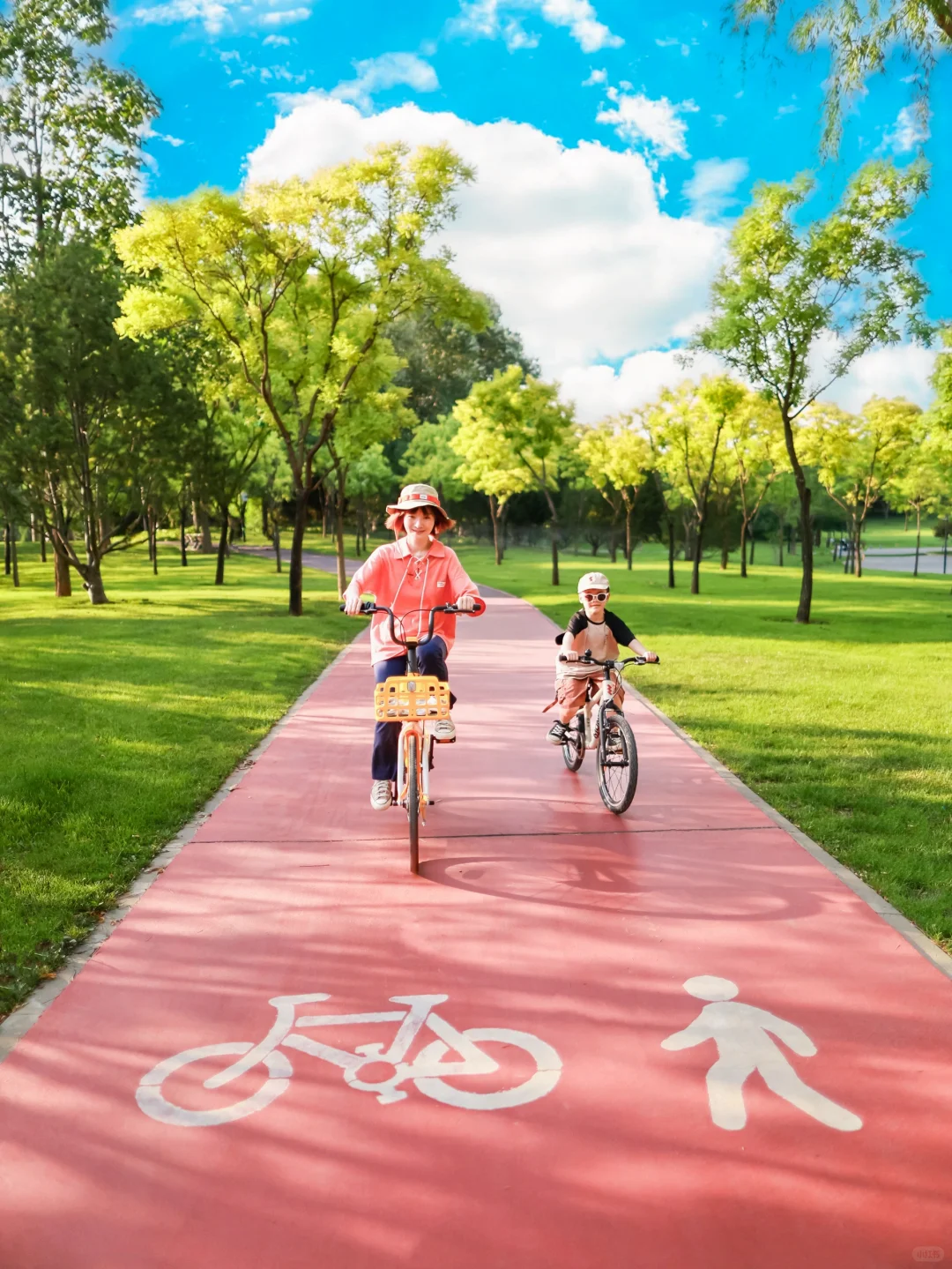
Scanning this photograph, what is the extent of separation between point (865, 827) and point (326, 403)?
15535mm

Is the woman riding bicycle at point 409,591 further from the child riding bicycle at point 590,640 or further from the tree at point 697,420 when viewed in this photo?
the tree at point 697,420

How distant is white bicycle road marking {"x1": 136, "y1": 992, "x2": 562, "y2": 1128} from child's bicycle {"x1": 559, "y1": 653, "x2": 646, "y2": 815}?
8.17ft

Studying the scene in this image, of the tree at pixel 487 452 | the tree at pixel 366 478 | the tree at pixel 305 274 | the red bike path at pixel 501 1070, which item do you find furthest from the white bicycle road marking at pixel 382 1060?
the tree at pixel 366 478

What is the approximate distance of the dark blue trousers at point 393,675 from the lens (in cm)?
546

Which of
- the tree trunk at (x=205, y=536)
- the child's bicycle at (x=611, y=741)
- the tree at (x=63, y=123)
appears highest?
the tree at (x=63, y=123)

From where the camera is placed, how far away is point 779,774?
6.99 metres

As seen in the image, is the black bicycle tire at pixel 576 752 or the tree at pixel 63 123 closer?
the black bicycle tire at pixel 576 752

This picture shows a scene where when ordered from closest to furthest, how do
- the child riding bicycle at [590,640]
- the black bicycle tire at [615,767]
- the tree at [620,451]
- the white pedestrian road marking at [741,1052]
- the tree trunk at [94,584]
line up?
the white pedestrian road marking at [741,1052], the black bicycle tire at [615,767], the child riding bicycle at [590,640], the tree trunk at [94,584], the tree at [620,451]

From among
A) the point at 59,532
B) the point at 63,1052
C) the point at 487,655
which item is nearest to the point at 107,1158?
the point at 63,1052

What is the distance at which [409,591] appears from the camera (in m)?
5.59

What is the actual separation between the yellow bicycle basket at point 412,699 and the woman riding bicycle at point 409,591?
375 mm

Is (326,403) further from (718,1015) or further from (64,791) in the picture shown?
(718,1015)

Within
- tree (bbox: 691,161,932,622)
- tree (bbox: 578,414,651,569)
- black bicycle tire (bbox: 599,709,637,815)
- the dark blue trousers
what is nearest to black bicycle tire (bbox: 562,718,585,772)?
black bicycle tire (bbox: 599,709,637,815)

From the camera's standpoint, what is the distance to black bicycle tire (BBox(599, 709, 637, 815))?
5.65m
